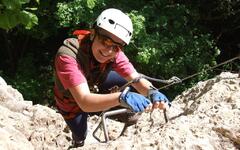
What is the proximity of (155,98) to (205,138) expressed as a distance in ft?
1.95

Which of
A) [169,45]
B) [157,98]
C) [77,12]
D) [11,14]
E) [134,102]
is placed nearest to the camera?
[134,102]

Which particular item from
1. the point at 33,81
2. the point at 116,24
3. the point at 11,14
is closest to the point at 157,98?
the point at 116,24

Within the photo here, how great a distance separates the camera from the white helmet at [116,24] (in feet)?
11.7

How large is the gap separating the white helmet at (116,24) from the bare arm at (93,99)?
1.55 ft

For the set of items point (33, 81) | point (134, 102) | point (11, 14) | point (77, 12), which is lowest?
point (33, 81)

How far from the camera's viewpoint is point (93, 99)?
316cm

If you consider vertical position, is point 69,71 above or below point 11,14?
below

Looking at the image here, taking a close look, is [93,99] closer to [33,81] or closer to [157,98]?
[157,98]

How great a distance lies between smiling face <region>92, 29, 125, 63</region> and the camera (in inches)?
139

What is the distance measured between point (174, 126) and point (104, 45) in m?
1.18

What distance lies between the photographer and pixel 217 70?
8.77 meters

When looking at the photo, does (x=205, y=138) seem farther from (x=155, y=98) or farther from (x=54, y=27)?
(x=54, y=27)

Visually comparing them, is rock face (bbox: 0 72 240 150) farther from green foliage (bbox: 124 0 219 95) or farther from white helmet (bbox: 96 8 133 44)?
green foliage (bbox: 124 0 219 95)

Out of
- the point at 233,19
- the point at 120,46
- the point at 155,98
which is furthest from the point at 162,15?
the point at 155,98
